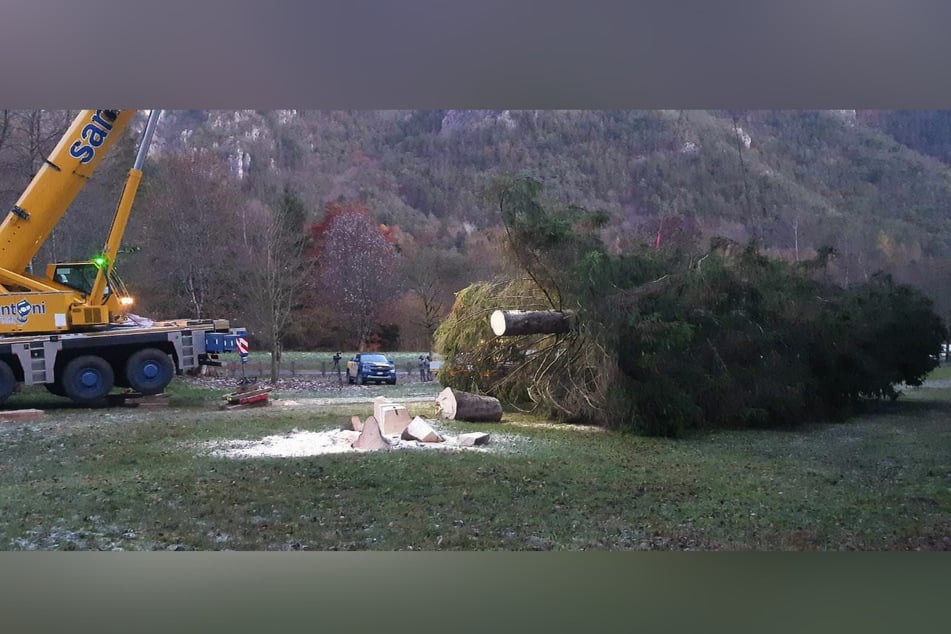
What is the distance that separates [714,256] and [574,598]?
2172 millimetres

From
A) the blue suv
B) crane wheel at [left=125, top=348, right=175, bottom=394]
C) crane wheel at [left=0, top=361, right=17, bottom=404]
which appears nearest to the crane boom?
crane wheel at [left=0, top=361, right=17, bottom=404]

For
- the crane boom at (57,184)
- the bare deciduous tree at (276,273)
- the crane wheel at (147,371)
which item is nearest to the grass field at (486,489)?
the crane wheel at (147,371)

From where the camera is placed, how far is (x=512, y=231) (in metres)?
5.23

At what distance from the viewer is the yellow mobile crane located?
16.9 feet

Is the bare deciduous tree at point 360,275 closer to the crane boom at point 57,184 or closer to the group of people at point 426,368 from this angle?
the group of people at point 426,368

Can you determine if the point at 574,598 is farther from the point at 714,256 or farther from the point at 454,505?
the point at 714,256

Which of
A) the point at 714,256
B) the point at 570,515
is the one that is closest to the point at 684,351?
the point at 714,256

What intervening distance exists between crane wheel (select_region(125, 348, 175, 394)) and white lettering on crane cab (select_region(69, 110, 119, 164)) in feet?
4.09

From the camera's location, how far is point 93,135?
204 inches

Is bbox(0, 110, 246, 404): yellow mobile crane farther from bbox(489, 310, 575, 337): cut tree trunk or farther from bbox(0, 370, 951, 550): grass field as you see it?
bbox(489, 310, 575, 337): cut tree trunk

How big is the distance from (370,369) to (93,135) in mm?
2181

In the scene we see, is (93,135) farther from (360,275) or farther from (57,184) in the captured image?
(360,275)

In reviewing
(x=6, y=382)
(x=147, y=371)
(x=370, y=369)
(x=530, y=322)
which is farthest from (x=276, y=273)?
(x=6, y=382)

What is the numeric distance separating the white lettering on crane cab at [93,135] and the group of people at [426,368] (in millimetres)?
2342
